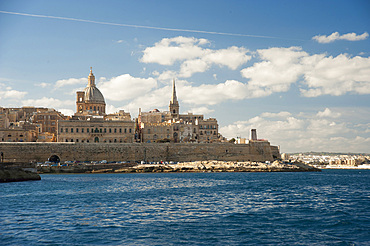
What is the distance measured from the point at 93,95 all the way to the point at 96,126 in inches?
975

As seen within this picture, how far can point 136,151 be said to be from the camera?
70.1 metres

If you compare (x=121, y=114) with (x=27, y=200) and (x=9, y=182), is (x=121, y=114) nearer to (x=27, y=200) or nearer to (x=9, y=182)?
(x=9, y=182)

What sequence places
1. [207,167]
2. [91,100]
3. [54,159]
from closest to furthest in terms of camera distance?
[207,167] → [54,159] → [91,100]

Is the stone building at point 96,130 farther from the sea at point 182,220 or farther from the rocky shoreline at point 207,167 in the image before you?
the sea at point 182,220

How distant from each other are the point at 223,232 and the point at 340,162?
14182cm

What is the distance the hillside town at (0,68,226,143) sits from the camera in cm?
7162

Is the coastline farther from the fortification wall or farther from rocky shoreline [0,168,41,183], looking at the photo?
rocky shoreline [0,168,41,183]

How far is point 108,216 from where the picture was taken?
1845 cm

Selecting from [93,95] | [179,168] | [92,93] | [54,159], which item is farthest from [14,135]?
[179,168]

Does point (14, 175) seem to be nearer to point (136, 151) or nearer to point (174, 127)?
point (136, 151)

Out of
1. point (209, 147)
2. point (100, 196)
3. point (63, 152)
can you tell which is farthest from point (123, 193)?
point (209, 147)

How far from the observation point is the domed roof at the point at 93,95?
9500cm

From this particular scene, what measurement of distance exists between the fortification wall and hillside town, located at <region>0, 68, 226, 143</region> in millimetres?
4994

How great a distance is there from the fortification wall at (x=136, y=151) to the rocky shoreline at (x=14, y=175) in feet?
67.3
